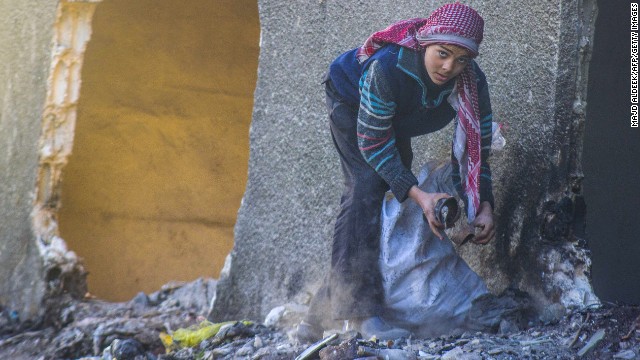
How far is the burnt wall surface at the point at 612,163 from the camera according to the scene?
208 inches

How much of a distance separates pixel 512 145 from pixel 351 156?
700 mm

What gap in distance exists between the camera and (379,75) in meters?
3.82

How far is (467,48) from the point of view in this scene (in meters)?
3.67

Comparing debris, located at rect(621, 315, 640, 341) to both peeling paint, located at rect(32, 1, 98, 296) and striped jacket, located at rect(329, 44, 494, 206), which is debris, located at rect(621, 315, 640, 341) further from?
peeling paint, located at rect(32, 1, 98, 296)

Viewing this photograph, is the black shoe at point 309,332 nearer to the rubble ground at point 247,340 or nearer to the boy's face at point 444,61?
the rubble ground at point 247,340

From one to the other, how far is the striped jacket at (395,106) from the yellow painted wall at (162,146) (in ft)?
13.4

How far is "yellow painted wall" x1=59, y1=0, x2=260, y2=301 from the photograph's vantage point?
792cm

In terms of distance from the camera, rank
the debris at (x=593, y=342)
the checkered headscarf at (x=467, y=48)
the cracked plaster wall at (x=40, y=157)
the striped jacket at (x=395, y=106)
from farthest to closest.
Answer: the cracked plaster wall at (x=40, y=157) → the striped jacket at (x=395, y=106) → the checkered headscarf at (x=467, y=48) → the debris at (x=593, y=342)

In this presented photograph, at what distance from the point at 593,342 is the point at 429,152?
52.3 inches

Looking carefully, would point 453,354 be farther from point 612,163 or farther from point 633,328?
point 612,163

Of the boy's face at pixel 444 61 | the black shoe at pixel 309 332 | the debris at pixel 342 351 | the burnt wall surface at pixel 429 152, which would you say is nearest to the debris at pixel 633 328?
the burnt wall surface at pixel 429 152

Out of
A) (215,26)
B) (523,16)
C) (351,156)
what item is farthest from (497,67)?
(215,26)

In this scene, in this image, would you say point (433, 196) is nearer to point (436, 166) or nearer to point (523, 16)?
point (436, 166)

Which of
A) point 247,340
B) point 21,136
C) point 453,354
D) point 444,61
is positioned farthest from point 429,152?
point 21,136
